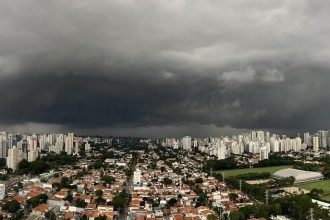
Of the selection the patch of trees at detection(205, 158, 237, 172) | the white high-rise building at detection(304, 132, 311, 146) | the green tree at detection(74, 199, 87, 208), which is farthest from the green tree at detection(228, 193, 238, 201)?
the white high-rise building at detection(304, 132, 311, 146)

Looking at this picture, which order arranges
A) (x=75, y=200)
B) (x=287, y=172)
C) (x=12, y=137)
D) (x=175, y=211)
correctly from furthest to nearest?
(x=12, y=137) → (x=287, y=172) → (x=75, y=200) → (x=175, y=211)

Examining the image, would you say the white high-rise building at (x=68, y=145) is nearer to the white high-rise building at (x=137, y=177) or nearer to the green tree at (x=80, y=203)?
the white high-rise building at (x=137, y=177)

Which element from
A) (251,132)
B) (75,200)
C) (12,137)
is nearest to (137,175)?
(75,200)

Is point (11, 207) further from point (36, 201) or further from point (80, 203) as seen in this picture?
point (80, 203)

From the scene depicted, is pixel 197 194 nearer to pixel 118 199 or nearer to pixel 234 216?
pixel 118 199

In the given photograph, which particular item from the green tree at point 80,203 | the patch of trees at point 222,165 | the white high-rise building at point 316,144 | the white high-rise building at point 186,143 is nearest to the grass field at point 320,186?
the patch of trees at point 222,165

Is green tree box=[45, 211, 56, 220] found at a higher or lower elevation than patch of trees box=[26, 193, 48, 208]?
lower

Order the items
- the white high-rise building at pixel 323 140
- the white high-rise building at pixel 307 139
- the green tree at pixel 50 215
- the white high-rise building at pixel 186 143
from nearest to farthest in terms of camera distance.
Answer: the green tree at pixel 50 215 → the white high-rise building at pixel 323 140 → the white high-rise building at pixel 307 139 → the white high-rise building at pixel 186 143

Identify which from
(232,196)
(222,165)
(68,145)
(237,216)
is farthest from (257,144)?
(237,216)

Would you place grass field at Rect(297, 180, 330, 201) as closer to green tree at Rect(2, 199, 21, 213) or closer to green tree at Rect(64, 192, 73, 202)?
green tree at Rect(64, 192, 73, 202)
